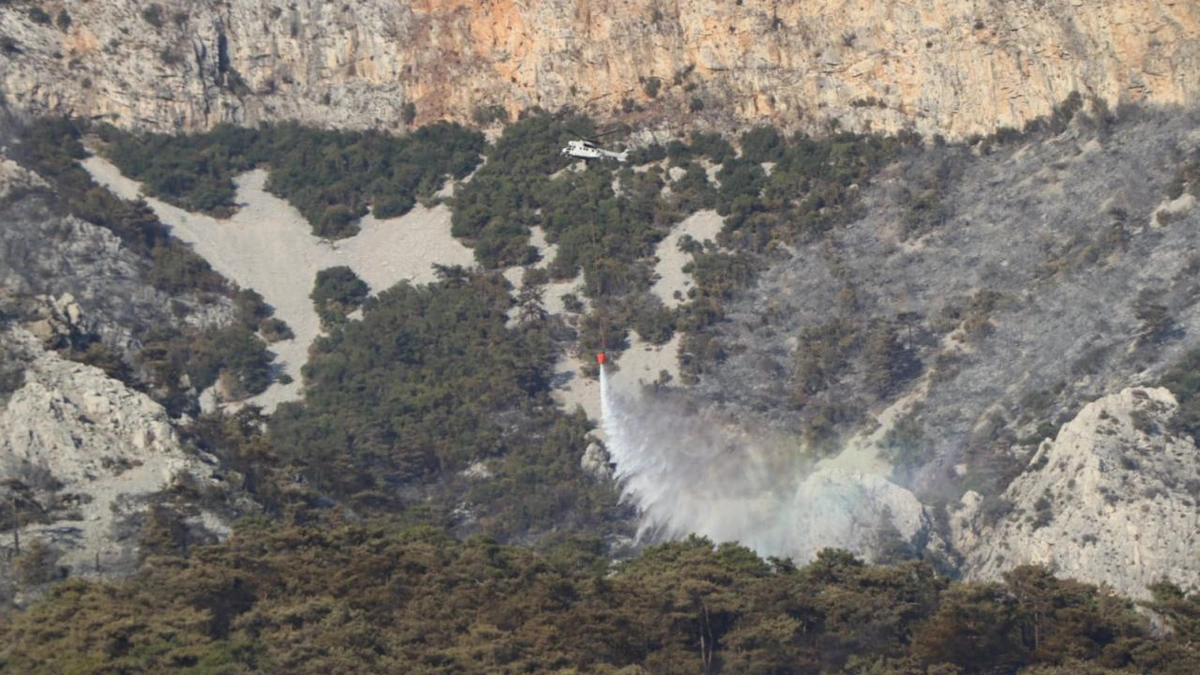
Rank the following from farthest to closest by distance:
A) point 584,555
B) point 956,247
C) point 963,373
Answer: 1. point 956,247
2. point 963,373
3. point 584,555

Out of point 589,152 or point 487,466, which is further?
point 589,152

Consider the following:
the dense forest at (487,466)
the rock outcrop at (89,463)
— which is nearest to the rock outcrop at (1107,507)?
the dense forest at (487,466)

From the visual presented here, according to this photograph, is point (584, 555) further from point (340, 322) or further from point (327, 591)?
point (340, 322)

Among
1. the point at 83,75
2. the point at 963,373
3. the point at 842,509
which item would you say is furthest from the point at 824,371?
the point at 83,75

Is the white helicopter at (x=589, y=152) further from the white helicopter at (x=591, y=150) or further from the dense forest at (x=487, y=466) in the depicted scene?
the dense forest at (x=487, y=466)

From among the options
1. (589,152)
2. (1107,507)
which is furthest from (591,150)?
(1107,507)

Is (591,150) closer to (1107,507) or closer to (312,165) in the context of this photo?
(312,165)

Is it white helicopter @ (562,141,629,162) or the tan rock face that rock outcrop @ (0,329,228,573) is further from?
the tan rock face
